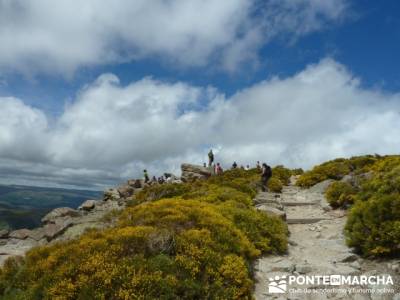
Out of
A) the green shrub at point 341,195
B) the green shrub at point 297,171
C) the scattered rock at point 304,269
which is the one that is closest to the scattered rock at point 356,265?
the scattered rock at point 304,269

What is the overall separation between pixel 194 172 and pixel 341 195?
27.7m

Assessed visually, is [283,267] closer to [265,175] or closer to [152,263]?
[152,263]

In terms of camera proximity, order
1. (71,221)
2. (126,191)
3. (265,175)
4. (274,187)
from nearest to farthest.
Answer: (71,221), (265,175), (274,187), (126,191)

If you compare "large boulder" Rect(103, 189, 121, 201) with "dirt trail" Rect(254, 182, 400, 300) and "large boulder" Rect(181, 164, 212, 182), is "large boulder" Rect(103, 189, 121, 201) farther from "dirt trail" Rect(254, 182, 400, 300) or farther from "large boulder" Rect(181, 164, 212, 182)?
"dirt trail" Rect(254, 182, 400, 300)

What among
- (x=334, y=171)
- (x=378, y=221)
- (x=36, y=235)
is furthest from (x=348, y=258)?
(x=36, y=235)

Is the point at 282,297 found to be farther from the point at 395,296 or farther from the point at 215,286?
the point at 395,296

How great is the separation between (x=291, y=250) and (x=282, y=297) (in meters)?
4.17

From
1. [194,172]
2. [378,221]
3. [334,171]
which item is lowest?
[378,221]

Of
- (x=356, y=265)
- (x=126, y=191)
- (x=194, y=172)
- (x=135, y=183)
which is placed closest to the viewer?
(x=356, y=265)

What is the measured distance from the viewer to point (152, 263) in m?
8.88

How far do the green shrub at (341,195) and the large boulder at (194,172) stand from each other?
82.0 feet

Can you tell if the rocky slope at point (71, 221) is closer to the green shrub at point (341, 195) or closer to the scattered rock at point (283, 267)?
the scattered rock at point (283, 267)

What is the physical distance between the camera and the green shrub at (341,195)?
19172 mm

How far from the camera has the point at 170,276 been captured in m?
8.47
